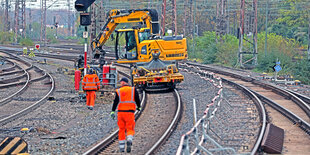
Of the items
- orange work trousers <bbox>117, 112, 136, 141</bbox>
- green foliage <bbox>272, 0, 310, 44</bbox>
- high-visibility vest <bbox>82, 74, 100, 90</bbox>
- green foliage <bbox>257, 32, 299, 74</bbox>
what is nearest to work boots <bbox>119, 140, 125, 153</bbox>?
orange work trousers <bbox>117, 112, 136, 141</bbox>

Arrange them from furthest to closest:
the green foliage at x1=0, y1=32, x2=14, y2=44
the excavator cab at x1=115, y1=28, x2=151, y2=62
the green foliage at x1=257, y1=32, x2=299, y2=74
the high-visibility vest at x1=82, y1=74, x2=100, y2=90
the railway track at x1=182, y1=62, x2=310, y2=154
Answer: the green foliage at x1=0, y1=32, x2=14, y2=44 → the green foliage at x1=257, y1=32, x2=299, y2=74 → the excavator cab at x1=115, y1=28, x2=151, y2=62 → the high-visibility vest at x1=82, y1=74, x2=100, y2=90 → the railway track at x1=182, y1=62, x2=310, y2=154

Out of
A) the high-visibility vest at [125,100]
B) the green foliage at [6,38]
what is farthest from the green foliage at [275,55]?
the green foliage at [6,38]

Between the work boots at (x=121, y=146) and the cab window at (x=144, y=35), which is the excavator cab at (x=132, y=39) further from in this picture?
the work boots at (x=121, y=146)

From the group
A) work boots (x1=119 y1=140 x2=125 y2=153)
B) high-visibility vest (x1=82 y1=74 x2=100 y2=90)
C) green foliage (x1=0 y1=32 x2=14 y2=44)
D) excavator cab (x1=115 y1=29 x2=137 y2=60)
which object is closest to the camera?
work boots (x1=119 y1=140 x2=125 y2=153)

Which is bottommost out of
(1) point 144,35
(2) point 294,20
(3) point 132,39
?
(3) point 132,39

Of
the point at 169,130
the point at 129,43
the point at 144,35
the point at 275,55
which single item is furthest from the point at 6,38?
the point at 169,130

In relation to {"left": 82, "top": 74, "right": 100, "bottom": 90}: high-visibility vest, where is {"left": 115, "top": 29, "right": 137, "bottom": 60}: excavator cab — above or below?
above

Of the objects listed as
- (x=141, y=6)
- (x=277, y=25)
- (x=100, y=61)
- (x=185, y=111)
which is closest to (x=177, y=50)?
(x=100, y=61)

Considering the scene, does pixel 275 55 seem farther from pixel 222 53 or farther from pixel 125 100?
pixel 125 100

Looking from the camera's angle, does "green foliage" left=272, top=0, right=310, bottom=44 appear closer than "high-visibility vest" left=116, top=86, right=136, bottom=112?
No

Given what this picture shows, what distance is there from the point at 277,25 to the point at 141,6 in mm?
31187

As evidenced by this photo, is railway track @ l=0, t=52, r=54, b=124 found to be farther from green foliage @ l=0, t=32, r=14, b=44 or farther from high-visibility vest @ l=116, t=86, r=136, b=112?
green foliage @ l=0, t=32, r=14, b=44

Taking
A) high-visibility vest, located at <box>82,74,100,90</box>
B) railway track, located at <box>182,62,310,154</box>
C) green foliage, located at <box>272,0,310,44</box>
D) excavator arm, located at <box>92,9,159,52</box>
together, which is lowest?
railway track, located at <box>182,62,310,154</box>

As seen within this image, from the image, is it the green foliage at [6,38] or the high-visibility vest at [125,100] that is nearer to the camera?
the high-visibility vest at [125,100]
